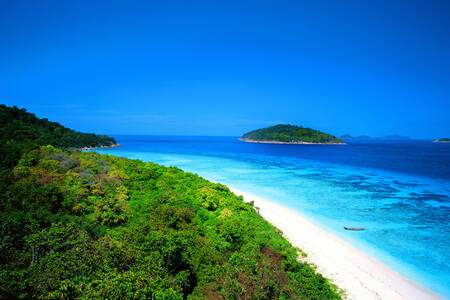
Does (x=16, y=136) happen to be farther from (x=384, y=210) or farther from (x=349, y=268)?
(x=384, y=210)

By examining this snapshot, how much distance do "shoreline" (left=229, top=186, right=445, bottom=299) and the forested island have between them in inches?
67.4

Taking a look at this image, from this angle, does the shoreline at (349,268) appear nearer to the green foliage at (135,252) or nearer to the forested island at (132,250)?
the forested island at (132,250)

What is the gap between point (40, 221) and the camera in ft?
35.9

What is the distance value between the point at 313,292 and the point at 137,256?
7.46 metres

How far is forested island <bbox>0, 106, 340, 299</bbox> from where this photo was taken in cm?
674

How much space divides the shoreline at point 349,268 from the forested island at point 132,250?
1.71 meters

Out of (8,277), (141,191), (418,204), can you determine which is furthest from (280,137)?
(8,277)

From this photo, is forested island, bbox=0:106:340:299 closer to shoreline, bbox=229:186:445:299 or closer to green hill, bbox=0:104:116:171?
shoreline, bbox=229:186:445:299

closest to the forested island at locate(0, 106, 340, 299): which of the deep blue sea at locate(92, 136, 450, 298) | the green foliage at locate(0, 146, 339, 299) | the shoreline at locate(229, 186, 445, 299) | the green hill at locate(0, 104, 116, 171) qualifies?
the green foliage at locate(0, 146, 339, 299)

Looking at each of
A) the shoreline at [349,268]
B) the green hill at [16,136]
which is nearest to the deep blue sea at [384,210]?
the shoreline at [349,268]

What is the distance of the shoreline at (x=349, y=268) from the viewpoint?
11.2m

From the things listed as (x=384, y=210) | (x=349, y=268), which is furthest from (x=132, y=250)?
(x=384, y=210)

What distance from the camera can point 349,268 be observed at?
1297 centimetres

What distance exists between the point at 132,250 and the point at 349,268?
12865mm
